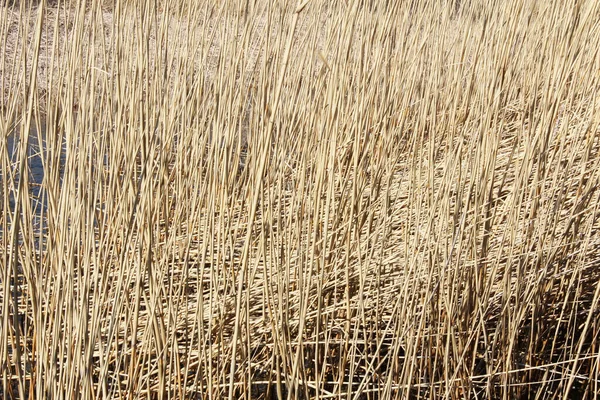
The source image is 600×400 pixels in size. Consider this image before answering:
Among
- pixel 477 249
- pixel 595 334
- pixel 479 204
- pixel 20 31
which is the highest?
pixel 20 31

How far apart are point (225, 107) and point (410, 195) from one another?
35 cm

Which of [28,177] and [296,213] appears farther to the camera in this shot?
[296,213]

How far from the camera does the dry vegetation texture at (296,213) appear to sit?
1.03 meters

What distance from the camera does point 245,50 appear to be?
3.86 feet

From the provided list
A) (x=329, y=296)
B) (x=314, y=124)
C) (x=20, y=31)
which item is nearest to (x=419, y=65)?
(x=314, y=124)

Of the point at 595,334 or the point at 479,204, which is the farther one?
the point at 595,334

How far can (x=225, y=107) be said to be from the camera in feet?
3.86

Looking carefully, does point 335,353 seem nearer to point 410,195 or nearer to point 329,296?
point 329,296

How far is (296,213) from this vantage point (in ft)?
3.79

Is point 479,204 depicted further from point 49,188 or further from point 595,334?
point 49,188

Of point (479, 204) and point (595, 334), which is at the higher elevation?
point (479, 204)

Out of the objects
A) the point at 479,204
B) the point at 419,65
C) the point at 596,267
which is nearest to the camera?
the point at 479,204

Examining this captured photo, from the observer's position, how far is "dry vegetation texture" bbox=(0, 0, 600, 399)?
103 centimetres

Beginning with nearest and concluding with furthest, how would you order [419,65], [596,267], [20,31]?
[20,31] < [419,65] < [596,267]
